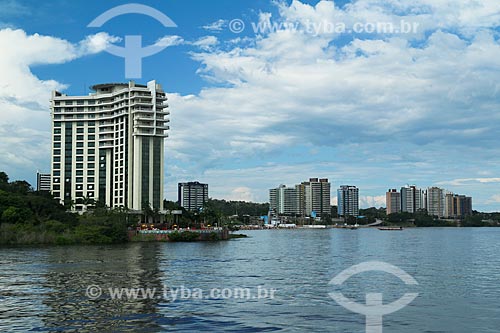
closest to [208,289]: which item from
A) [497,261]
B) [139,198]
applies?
[497,261]

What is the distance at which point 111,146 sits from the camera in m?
192

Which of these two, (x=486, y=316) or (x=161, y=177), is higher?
(x=161, y=177)

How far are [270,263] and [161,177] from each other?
→ 368 ft

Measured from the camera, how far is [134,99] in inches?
7185

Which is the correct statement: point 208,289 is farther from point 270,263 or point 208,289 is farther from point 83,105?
point 83,105

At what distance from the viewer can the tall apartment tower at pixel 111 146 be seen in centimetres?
17900
